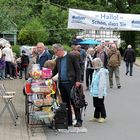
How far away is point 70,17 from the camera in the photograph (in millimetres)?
21969

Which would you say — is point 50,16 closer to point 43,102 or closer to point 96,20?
point 96,20

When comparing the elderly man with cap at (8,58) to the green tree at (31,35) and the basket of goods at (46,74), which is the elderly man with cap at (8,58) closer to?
the basket of goods at (46,74)

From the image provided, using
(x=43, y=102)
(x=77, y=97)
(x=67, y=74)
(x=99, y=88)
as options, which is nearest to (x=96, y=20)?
(x=99, y=88)

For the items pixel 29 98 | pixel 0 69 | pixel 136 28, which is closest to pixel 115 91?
pixel 136 28

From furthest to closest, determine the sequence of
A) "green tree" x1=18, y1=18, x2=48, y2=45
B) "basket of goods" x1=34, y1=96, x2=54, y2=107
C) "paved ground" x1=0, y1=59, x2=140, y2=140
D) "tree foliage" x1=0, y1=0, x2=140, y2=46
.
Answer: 1. "tree foliage" x1=0, y1=0, x2=140, y2=46
2. "green tree" x1=18, y1=18, x2=48, y2=45
3. "basket of goods" x1=34, y1=96, x2=54, y2=107
4. "paved ground" x1=0, y1=59, x2=140, y2=140

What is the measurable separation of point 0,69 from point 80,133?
13950mm

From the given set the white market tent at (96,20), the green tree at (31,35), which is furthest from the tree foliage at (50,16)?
the white market tent at (96,20)

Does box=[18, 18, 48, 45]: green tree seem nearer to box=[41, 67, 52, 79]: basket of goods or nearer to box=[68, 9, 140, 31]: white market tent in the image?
box=[68, 9, 140, 31]: white market tent

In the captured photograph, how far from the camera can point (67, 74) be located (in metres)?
11.5

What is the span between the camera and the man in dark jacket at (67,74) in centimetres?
1143

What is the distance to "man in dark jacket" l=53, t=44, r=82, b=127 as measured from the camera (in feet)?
37.5

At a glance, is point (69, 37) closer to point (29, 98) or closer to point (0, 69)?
point (0, 69)

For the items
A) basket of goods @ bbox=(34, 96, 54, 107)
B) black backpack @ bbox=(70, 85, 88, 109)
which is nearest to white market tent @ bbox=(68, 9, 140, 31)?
black backpack @ bbox=(70, 85, 88, 109)

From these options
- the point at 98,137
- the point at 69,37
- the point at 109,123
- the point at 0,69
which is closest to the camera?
the point at 98,137
